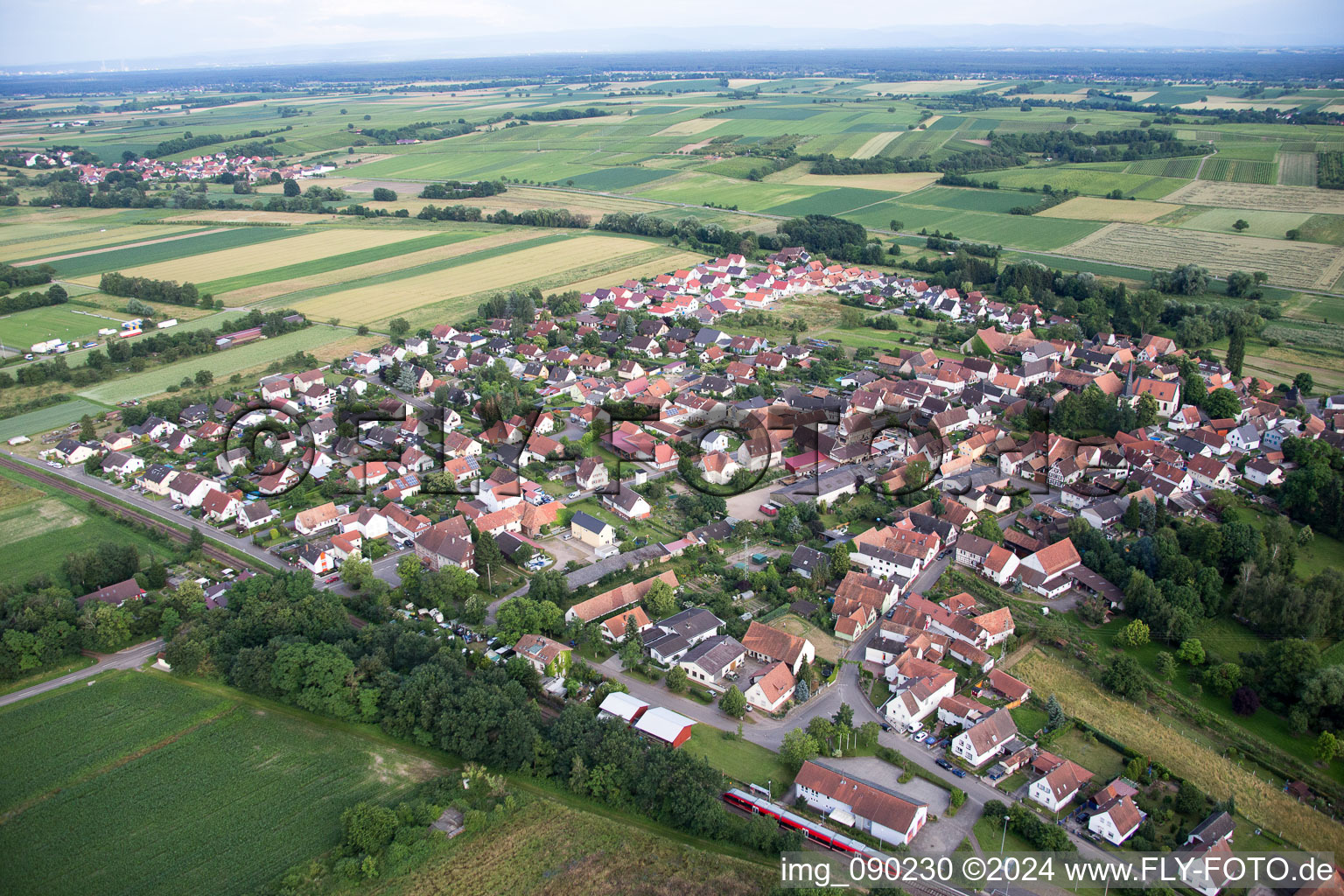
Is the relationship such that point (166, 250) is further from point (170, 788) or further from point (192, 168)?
point (170, 788)

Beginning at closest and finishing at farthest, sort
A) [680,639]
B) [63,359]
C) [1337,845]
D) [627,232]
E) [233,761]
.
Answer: [1337,845] → [233,761] → [680,639] → [63,359] → [627,232]

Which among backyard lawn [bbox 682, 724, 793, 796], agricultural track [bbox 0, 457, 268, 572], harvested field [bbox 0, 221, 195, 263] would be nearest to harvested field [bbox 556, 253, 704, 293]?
agricultural track [bbox 0, 457, 268, 572]

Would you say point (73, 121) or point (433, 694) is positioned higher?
point (73, 121)

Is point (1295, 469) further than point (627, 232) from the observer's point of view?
No

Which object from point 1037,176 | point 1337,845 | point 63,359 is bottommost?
point 1337,845

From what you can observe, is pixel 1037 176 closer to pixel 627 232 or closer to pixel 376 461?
pixel 627 232

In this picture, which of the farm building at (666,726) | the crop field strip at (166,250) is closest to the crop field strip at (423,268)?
the crop field strip at (166,250)

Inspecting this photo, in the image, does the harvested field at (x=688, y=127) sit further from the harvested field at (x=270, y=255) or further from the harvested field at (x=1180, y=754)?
the harvested field at (x=1180, y=754)

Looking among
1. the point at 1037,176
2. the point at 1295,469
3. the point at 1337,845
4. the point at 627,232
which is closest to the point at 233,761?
the point at 1337,845
